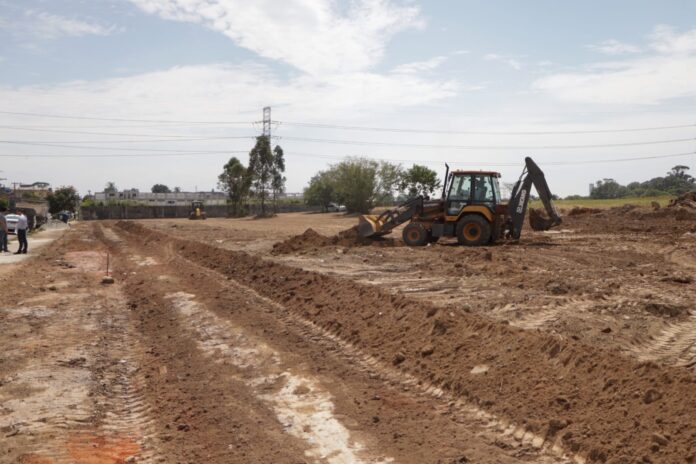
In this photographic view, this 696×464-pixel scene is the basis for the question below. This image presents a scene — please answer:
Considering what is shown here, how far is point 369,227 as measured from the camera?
24.6m

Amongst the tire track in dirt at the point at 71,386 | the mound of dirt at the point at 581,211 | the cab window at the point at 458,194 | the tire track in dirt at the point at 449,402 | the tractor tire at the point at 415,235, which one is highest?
the cab window at the point at 458,194

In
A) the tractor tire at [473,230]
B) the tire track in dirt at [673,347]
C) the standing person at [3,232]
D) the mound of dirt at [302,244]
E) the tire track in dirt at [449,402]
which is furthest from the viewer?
the standing person at [3,232]

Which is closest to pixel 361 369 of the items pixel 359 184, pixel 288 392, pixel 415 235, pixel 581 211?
pixel 288 392

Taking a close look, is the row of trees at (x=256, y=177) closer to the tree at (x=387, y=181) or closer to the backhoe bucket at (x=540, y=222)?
the tree at (x=387, y=181)

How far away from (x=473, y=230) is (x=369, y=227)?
161 inches

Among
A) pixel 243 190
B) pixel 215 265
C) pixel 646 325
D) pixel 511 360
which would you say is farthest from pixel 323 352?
pixel 243 190

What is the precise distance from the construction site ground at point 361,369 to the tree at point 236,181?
234ft

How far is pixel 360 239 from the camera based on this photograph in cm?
2462

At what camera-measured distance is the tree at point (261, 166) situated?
3238 inches

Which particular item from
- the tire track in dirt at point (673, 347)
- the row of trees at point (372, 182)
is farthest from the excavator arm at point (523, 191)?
the row of trees at point (372, 182)

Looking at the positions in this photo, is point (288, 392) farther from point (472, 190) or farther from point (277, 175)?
point (277, 175)

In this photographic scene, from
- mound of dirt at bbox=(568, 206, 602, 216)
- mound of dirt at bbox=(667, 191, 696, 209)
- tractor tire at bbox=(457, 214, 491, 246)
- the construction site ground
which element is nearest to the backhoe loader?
tractor tire at bbox=(457, 214, 491, 246)

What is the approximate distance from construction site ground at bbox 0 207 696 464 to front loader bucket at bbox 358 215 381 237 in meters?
8.50

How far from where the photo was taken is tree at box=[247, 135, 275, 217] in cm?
8225
